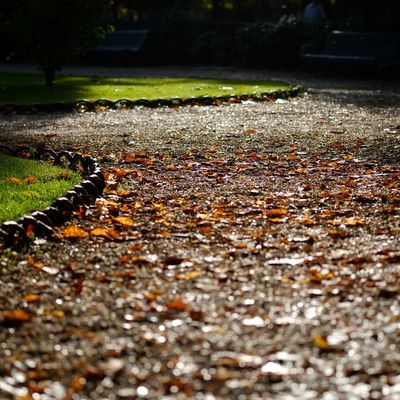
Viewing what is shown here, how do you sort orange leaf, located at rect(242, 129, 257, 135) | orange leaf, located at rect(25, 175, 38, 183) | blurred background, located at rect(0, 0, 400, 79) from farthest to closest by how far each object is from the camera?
blurred background, located at rect(0, 0, 400, 79)
orange leaf, located at rect(242, 129, 257, 135)
orange leaf, located at rect(25, 175, 38, 183)

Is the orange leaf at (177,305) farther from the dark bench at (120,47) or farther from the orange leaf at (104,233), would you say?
the dark bench at (120,47)

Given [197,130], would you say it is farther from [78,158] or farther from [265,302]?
[265,302]

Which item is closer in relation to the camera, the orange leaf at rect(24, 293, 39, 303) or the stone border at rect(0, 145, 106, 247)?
the orange leaf at rect(24, 293, 39, 303)

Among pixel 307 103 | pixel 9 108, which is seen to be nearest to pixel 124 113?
pixel 9 108

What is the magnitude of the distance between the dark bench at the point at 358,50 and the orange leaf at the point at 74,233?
55.7 feet

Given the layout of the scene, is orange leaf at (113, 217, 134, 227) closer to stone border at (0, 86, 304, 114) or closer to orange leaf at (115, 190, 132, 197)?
orange leaf at (115, 190, 132, 197)

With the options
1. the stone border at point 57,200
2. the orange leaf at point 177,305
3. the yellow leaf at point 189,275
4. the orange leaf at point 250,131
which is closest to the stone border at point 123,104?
the orange leaf at point 250,131

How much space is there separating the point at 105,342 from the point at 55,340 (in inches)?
8.8

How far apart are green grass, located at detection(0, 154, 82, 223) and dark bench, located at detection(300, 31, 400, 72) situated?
1459 centimetres

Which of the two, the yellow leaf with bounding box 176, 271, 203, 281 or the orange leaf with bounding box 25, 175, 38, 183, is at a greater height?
the orange leaf with bounding box 25, 175, 38, 183

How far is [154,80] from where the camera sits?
71.6 ft

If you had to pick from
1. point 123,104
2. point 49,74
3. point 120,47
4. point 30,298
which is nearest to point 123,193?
point 30,298

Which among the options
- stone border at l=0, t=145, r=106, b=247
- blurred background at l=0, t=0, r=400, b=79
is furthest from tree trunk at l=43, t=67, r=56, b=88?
stone border at l=0, t=145, r=106, b=247

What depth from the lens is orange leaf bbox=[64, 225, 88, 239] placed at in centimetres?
605
